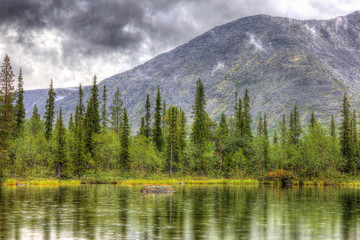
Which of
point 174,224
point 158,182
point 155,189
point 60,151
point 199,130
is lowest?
point 158,182

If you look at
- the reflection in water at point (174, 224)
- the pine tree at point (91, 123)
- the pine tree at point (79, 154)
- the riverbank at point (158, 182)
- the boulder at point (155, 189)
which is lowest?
the riverbank at point (158, 182)

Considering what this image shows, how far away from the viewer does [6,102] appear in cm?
8462

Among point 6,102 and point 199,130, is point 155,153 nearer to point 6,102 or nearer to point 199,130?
point 199,130

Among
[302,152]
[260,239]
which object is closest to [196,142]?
[302,152]

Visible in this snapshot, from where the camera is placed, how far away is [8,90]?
289 feet

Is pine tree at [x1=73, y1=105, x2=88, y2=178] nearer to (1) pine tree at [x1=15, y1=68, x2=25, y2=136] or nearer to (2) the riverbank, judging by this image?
(2) the riverbank

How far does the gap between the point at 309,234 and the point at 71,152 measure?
83634 mm

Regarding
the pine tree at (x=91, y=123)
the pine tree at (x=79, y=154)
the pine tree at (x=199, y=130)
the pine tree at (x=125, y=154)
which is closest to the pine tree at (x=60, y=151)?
the pine tree at (x=79, y=154)

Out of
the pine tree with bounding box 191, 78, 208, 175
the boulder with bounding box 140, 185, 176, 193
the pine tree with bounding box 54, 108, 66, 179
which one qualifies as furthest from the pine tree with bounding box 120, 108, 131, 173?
the boulder with bounding box 140, 185, 176, 193

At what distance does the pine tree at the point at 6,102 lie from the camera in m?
77.1

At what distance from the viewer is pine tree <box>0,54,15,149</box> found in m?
77.1

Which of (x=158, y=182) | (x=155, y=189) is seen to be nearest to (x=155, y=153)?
(x=158, y=182)

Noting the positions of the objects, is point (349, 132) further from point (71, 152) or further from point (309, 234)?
point (309, 234)

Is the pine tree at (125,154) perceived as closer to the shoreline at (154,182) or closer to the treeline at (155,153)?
the treeline at (155,153)
